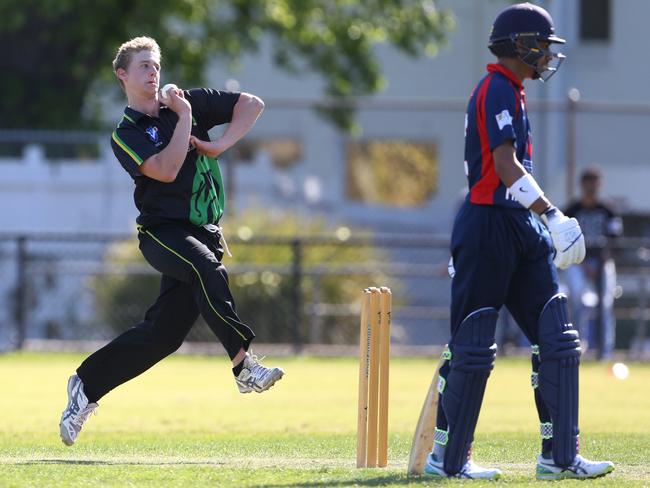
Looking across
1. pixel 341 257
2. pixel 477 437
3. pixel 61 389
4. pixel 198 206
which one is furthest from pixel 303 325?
pixel 198 206

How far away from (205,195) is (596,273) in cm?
873

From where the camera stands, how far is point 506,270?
5.77 metres

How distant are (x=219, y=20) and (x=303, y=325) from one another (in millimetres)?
9257

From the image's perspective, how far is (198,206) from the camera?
653cm

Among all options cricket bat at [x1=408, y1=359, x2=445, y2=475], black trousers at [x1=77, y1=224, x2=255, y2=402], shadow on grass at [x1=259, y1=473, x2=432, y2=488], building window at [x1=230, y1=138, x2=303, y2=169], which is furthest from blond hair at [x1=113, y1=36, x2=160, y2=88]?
building window at [x1=230, y1=138, x2=303, y2=169]

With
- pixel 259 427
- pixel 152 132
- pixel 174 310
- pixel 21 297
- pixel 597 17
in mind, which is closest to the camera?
pixel 152 132

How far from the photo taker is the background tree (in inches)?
851

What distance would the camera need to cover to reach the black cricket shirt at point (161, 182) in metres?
6.41

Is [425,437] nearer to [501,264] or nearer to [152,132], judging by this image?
[501,264]

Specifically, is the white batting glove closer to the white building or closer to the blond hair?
the blond hair

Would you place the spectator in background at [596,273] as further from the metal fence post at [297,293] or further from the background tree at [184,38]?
the background tree at [184,38]

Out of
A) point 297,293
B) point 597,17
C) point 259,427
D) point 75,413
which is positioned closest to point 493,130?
point 75,413

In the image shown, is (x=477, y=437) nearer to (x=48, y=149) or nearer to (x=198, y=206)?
(x=198, y=206)

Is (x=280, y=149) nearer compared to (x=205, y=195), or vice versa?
(x=205, y=195)
